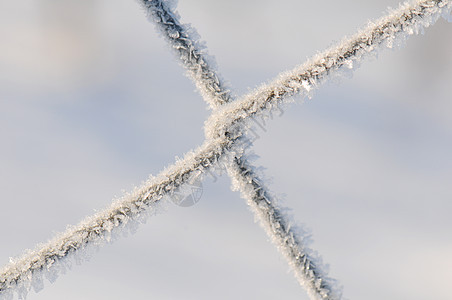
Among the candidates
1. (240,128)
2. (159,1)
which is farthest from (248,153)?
(159,1)

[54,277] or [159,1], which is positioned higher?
[159,1]

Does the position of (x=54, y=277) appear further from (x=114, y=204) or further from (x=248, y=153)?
(x=248, y=153)

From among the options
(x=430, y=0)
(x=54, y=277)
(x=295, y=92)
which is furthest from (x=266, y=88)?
(x=54, y=277)

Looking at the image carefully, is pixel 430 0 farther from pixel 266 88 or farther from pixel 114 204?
pixel 114 204

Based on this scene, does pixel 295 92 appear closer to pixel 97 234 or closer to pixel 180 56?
pixel 180 56

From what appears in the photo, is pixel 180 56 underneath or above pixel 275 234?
above
